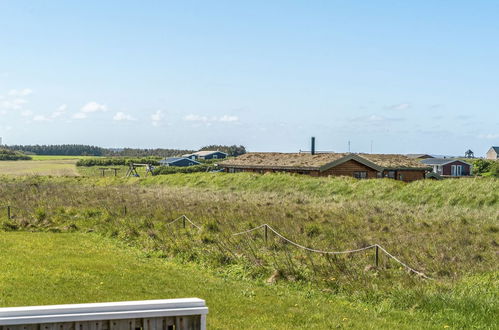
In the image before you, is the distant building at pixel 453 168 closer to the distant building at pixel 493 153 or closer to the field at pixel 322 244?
the distant building at pixel 493 153

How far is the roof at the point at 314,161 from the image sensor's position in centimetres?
4256

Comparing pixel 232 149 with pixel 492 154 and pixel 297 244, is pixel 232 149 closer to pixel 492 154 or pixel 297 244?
pixel 492 154

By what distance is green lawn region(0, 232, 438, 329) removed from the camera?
30.6 ft

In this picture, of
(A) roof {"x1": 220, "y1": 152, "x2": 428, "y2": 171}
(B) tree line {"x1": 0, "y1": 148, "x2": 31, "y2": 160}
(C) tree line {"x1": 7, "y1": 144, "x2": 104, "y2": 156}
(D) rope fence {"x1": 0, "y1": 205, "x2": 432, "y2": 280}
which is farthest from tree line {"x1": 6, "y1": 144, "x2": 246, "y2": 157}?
(D) rope fence {"x1": 0, "y1": 205, "x2": 432, "y2": 280}

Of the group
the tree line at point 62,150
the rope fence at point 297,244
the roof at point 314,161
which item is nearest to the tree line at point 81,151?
the tree line at point 62,150

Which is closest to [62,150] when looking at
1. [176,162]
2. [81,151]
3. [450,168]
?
[81,151]

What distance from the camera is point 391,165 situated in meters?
46.0

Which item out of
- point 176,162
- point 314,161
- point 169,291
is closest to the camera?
point 169,291

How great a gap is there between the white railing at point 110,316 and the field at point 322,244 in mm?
3822

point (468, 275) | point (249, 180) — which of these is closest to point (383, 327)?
point (468, 275)

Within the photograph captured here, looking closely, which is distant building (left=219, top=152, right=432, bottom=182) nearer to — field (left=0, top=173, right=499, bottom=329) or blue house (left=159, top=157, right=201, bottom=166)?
field (left=0, top=173, right=499, bottom=329)

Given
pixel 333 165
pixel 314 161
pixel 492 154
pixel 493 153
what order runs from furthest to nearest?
pixel 492 154, pixel 493 153, pixel 314 161, pixel 333 165

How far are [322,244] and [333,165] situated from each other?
26480mm

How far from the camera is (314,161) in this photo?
4369 cm
